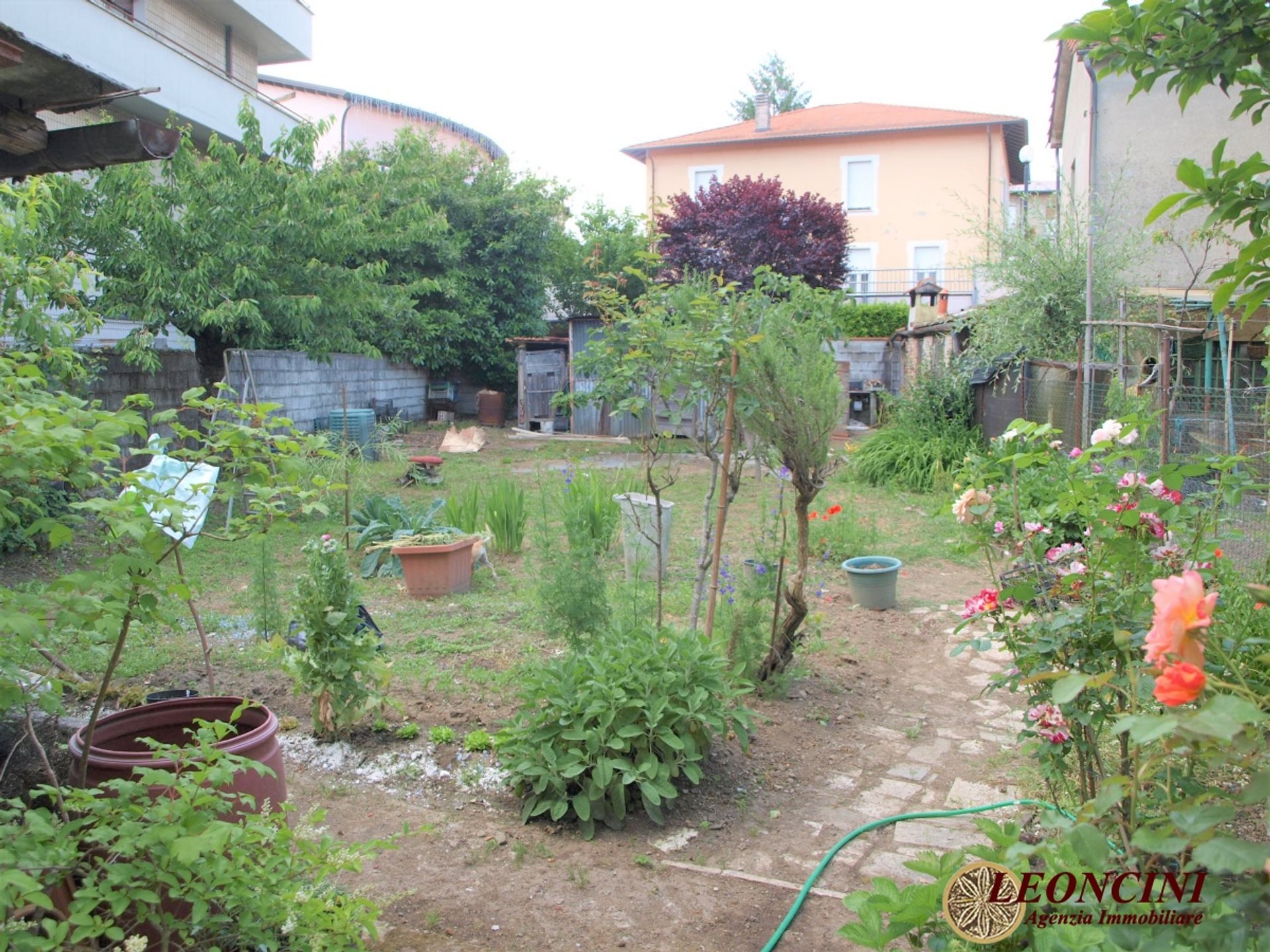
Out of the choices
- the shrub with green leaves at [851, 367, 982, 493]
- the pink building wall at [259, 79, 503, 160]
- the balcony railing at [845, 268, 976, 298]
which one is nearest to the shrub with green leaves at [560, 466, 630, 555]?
the shrub with green leaves at [851, 367, 982, 493]

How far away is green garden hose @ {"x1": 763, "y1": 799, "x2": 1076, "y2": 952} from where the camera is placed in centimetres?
250

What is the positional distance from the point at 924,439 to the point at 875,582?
5433mm

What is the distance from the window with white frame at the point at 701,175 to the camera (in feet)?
88.8

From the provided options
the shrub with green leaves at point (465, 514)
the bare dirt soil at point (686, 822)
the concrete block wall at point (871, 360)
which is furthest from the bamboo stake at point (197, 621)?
the concrete block wall at point (871, 360)

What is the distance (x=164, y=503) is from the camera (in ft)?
6.14

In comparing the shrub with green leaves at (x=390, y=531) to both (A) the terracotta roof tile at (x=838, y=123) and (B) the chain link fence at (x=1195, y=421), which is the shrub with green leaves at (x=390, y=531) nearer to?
(B) the chain link fence at (x=1195, y=421)

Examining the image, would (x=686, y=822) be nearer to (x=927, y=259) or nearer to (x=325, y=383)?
(x=325, y=383)

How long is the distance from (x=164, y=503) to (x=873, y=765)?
9.55 feet

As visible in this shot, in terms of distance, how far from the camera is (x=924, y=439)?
1090 cm

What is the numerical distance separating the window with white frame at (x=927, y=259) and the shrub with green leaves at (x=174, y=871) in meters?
25.4

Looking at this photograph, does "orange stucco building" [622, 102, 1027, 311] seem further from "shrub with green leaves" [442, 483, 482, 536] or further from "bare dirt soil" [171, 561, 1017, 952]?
"bare dirt soil" [171, 561, 1017, 952]

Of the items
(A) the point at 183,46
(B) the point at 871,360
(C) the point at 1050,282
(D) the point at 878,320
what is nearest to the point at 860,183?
(D) the point at 878,320

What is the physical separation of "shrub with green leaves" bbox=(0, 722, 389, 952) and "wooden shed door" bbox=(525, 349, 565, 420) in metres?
15.2

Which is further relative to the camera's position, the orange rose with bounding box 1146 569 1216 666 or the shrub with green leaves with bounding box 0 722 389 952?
the shrub with green leaves with bounding box 0 722 389 952
